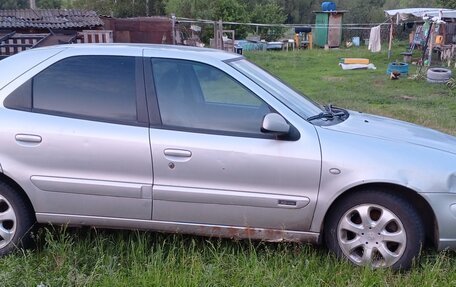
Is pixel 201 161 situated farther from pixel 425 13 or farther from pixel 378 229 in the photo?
pixel 425 13

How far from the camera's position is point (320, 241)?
12.0 feet

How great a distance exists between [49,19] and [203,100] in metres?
20.5

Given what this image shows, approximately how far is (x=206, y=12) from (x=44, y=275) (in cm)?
3606

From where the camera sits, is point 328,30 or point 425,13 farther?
point 328,30

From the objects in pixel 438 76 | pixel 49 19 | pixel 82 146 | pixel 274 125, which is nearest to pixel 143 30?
pixel 49 19

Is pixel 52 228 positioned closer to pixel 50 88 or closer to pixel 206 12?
pixel 50 88

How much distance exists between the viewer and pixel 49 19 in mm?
22219

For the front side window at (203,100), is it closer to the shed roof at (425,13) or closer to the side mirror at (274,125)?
the side mirror at (274,125)

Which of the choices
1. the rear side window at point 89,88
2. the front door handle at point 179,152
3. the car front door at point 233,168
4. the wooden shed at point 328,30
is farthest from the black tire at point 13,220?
the wooden shed at point 328,30

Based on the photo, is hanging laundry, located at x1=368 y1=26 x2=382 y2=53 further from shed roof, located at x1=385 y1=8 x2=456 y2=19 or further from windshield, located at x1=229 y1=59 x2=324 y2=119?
windshield, located at x1=229 y1=59 x2=324 y2=119

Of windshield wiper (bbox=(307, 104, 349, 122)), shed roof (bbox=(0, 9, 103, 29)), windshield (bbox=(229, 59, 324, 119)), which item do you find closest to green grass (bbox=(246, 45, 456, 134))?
windshield wiper (bbox=(307, 104, 349, 122))

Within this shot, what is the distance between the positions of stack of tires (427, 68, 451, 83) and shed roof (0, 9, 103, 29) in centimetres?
1378

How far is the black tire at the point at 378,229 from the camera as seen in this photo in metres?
3.44

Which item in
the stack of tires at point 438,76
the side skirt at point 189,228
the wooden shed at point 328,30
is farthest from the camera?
the wooden shed at point 328,30
